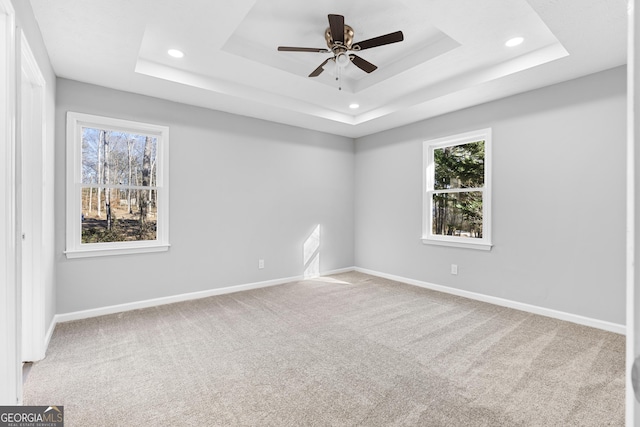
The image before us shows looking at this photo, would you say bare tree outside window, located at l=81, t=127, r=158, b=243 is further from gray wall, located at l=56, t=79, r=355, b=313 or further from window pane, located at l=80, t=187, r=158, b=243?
gray wall, located at l=56, t=79, r=355, b=313

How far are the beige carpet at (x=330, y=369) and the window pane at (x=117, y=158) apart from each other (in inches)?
59.7

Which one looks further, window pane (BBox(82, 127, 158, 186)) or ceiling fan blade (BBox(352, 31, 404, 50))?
window pane (BBox(82, 127, 158, 186))

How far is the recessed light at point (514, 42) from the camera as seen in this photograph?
9.18 feet

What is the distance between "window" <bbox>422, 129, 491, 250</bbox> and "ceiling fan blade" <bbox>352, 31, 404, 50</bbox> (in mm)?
1994

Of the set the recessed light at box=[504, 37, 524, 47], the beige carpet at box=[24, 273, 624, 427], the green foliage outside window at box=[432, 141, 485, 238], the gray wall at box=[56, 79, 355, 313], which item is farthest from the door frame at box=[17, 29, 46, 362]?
the green foliage outside window at box=[432, 141, 485, 238]

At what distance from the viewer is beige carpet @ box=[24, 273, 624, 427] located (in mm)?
1827

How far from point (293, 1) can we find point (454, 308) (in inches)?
138

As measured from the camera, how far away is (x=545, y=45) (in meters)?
2.88

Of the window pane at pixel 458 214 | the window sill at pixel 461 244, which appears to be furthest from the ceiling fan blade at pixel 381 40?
the window sill at pixel 461 244

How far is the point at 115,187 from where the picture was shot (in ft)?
11.7

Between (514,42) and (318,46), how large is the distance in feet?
6.06

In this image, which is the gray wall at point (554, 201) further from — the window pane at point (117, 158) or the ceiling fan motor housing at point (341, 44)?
the window pane at point (117, 158)

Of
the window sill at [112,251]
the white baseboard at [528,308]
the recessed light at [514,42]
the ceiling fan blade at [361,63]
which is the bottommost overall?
the white baseboard at [528,308]

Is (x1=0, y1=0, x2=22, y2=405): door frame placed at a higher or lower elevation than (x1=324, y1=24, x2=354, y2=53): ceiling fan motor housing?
lower
